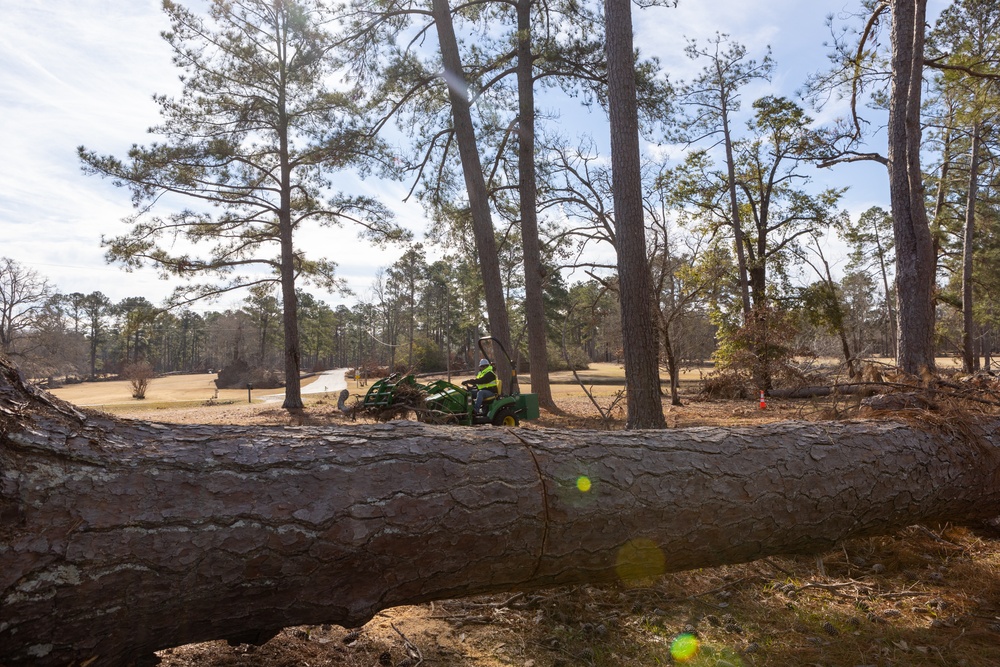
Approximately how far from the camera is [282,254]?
16469 millimetres

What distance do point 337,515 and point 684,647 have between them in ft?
5.78

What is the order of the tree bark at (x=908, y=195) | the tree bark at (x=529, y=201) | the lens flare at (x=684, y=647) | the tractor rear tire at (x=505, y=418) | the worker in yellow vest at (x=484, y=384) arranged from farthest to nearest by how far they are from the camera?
the tree bark at (x=529, y=201) < the worker in yellow vest at (x=484, y=384) < the tractor rear tire at (x=505, y=418) < the tree bark at (x=908, y=195) < the lens flare at (x=684, y=647)

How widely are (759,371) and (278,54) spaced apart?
18.1 metres

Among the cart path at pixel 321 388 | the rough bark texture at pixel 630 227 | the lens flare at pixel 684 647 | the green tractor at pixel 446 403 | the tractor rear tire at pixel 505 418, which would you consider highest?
the rough bark texture at pixel 630 227

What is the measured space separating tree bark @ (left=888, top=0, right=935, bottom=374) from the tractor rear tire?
19.2 ft

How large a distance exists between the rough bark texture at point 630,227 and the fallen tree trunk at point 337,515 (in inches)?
151

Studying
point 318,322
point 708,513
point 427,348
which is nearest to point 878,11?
point 708,513

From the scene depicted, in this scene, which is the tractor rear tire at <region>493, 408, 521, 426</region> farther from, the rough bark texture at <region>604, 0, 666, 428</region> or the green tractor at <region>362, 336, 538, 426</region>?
the rough bark texture at <region>604, 0, 666, 428</region>

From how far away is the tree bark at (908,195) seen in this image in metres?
7.41

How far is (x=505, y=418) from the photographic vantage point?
340 inches

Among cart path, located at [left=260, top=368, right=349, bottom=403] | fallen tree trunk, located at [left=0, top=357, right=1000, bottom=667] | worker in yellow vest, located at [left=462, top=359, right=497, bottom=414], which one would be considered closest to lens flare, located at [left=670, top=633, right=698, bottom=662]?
fallen tree trunk, located at [left=0, top=357, right=1000, bottom=667]

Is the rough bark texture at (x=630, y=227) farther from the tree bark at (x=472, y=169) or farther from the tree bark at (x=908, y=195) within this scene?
the tree bark at (x=472, y=169)

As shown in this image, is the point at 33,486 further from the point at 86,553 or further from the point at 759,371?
the point at 759,371

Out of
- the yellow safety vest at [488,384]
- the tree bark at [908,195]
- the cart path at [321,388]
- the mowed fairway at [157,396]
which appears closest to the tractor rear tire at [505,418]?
the yellow safety vest at [488,384]
